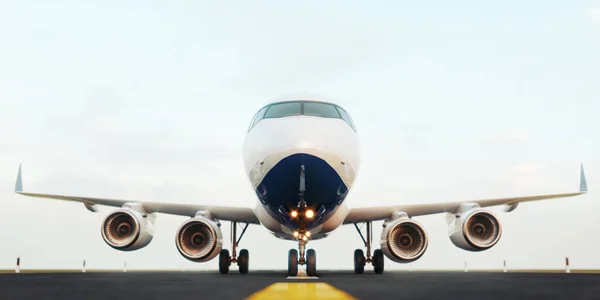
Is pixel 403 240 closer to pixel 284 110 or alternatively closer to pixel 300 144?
pixel 284 110

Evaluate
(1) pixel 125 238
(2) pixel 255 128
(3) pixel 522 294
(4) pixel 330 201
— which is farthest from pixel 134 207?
(3) pixel 522 294

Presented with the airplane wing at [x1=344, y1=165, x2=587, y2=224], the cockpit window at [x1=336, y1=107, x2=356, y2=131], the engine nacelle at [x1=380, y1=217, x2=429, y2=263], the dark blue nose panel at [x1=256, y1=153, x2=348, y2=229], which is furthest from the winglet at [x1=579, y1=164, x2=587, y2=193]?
the dark blue nose panel at [x1=256, y1=153, x2=348, y2=229]

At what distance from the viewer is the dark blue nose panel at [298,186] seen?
38.4 ft

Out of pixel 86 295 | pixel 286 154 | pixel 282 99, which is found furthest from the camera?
pixel 282 99

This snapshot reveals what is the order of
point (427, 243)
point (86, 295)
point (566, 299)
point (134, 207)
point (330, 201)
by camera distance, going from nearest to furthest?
point (566, 299) < point (86, 295) < point (330, 201) < point (427, 243) < point (134, 207)

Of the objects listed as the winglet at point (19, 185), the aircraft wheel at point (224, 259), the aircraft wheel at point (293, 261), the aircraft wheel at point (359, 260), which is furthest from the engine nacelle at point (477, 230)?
the winglet at point (19, 185)

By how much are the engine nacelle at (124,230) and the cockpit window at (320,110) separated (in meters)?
7.41

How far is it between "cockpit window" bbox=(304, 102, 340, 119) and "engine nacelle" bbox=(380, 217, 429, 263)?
5.02 m

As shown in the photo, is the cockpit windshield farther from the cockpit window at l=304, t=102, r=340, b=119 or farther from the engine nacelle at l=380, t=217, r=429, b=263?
the engine nacelle at l=380, t=217, r=429, b=263

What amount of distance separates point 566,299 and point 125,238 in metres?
13.7

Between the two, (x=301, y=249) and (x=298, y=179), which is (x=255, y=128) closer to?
(x=298, y=179)

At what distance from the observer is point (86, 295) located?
769cm

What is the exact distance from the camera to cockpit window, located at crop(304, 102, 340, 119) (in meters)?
13.1

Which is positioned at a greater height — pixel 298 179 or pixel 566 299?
pixel 298 179
